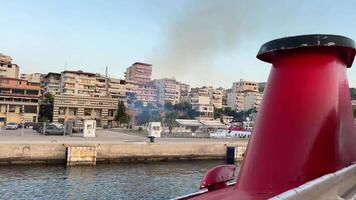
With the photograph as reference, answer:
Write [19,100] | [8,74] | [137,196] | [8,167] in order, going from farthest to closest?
[8,74] → [19,100] → [8,167] → [137,196]

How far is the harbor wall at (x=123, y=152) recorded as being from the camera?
107 feet

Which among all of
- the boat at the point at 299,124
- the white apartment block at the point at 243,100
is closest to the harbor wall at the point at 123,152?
the boat at the point at 299,124

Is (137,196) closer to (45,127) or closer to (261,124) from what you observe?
(261,124)

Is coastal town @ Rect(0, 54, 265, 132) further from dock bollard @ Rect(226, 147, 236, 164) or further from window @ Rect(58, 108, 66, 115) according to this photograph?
dock bollard @ Rect(226, 147, 236, 164)

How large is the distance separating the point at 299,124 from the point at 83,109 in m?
106

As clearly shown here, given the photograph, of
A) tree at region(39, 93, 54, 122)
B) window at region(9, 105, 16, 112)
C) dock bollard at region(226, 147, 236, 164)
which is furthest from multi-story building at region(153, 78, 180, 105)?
dock bollard at region(226, 147, 236, 164)

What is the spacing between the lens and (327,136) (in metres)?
6.80

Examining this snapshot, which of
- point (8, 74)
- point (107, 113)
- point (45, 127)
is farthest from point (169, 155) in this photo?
A: point (8, 74)

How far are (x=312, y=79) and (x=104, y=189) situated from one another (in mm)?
19447

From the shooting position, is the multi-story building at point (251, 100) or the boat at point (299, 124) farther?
the multi-story building at point (251, 100)

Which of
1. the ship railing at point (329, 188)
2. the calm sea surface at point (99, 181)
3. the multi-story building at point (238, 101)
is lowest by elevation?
the calm sea surface at point (99, 181)

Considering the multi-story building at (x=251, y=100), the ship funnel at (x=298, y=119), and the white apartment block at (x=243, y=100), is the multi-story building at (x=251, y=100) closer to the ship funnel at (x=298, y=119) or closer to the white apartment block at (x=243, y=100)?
the white apartment block at (x=243, y=100)

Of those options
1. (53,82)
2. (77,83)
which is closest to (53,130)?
(77,83)

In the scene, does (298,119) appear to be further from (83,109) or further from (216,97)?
(216,97)
